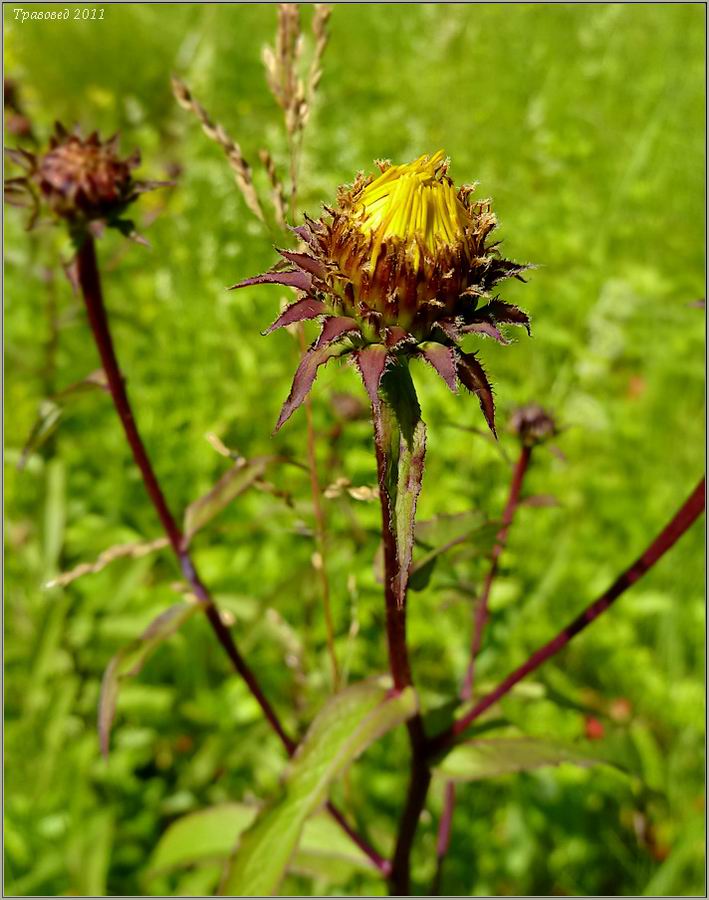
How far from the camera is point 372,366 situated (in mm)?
811

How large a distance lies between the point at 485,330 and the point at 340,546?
49.0 inches

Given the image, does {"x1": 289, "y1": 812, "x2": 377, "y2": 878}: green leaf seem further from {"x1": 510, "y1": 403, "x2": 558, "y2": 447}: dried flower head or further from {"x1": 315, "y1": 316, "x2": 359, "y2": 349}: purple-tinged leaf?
{"x1": 315, "y1": 316, "x2": 359, "y2": 349}: purple-tinged leaf

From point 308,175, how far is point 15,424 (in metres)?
1.19

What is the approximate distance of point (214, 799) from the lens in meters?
1.97

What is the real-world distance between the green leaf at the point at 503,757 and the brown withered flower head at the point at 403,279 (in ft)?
2.07

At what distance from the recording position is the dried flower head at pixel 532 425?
1393mm

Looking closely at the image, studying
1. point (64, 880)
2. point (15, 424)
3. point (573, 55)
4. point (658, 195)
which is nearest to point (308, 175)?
point (15, 424)

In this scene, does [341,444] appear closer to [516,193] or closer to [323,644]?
[323,644]

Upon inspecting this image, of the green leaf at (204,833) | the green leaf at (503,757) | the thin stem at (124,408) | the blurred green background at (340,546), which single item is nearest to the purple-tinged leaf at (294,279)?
the blurred green background at (340,546)

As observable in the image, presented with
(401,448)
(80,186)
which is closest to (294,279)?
(401,448)

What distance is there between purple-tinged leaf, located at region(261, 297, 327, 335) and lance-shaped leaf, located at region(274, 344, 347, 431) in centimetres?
4

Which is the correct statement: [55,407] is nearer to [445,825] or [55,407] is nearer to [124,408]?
[124,408]

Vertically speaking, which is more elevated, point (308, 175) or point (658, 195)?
point (658, 195)

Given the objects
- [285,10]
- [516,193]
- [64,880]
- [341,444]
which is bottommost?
[64,880]
